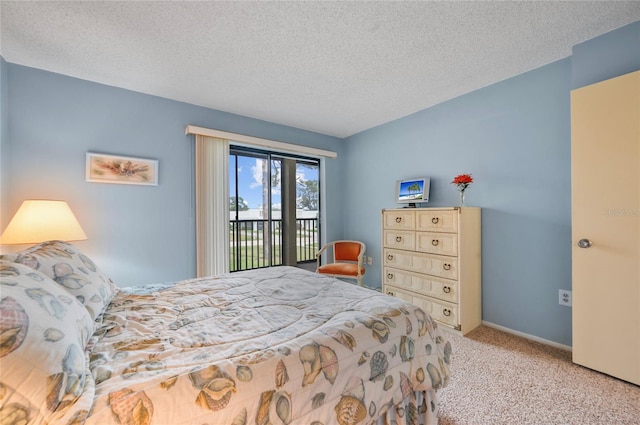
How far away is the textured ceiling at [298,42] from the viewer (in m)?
1.63

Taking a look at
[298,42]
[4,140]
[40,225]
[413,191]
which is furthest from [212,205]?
[413,191]

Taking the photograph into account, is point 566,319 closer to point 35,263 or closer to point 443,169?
point 443,169

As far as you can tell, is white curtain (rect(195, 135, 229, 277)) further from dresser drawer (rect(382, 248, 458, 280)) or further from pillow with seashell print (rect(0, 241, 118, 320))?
dresser drawer (rect(382, 248, 458, 280))

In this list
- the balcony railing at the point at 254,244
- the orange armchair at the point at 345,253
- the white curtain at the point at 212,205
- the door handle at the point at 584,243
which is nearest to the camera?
the door handle at the point at 584,243

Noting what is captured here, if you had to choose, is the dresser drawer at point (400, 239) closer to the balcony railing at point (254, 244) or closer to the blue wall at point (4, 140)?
the balcony railing at point (254, 244)

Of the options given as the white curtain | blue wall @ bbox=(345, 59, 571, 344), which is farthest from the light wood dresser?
the white curtain

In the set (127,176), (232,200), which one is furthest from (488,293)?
(127,176)

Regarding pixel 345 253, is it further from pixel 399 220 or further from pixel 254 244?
pixel 254 244

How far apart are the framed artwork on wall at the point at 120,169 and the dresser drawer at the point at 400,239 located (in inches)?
108

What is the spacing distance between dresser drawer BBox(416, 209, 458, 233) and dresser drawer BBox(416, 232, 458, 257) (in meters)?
0.05

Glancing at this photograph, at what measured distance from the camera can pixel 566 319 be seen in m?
2.17

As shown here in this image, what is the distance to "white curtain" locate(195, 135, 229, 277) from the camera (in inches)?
117

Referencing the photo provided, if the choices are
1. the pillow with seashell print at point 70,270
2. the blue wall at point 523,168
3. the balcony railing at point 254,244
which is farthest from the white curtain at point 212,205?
the blue wall at point 523,168

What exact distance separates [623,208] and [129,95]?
4.31 metres
